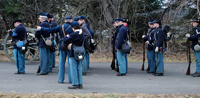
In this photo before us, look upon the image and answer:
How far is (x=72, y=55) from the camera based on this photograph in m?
6.35

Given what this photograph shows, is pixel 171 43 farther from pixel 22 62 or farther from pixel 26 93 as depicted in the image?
pixel 26 93

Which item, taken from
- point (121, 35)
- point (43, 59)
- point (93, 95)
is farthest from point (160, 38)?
point (43, 59)

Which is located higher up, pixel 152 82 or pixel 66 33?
pixel 66 33

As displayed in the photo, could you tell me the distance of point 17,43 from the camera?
8.77 meters

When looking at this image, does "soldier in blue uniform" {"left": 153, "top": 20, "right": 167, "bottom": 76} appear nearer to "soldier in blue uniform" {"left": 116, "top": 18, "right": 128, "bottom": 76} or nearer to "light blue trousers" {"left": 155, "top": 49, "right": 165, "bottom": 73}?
"light blue trousers" {"left": 155, "top": 49, "right": 165, "bottom": 73}

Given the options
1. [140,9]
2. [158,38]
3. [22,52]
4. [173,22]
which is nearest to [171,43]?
[173,22]

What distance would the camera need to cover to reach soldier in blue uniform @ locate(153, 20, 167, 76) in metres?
8.61

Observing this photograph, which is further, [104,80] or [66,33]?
[104,80]

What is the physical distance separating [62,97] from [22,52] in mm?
4061

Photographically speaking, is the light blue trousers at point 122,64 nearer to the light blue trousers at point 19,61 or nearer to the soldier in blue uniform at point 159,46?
the soldier in blue uniform at point 159,46

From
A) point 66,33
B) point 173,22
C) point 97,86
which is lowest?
point 97,86

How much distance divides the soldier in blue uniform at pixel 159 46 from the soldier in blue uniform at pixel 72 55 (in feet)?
11.1

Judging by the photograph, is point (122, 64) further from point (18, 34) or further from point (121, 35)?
point (18, 34)

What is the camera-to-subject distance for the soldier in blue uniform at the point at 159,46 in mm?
8609
